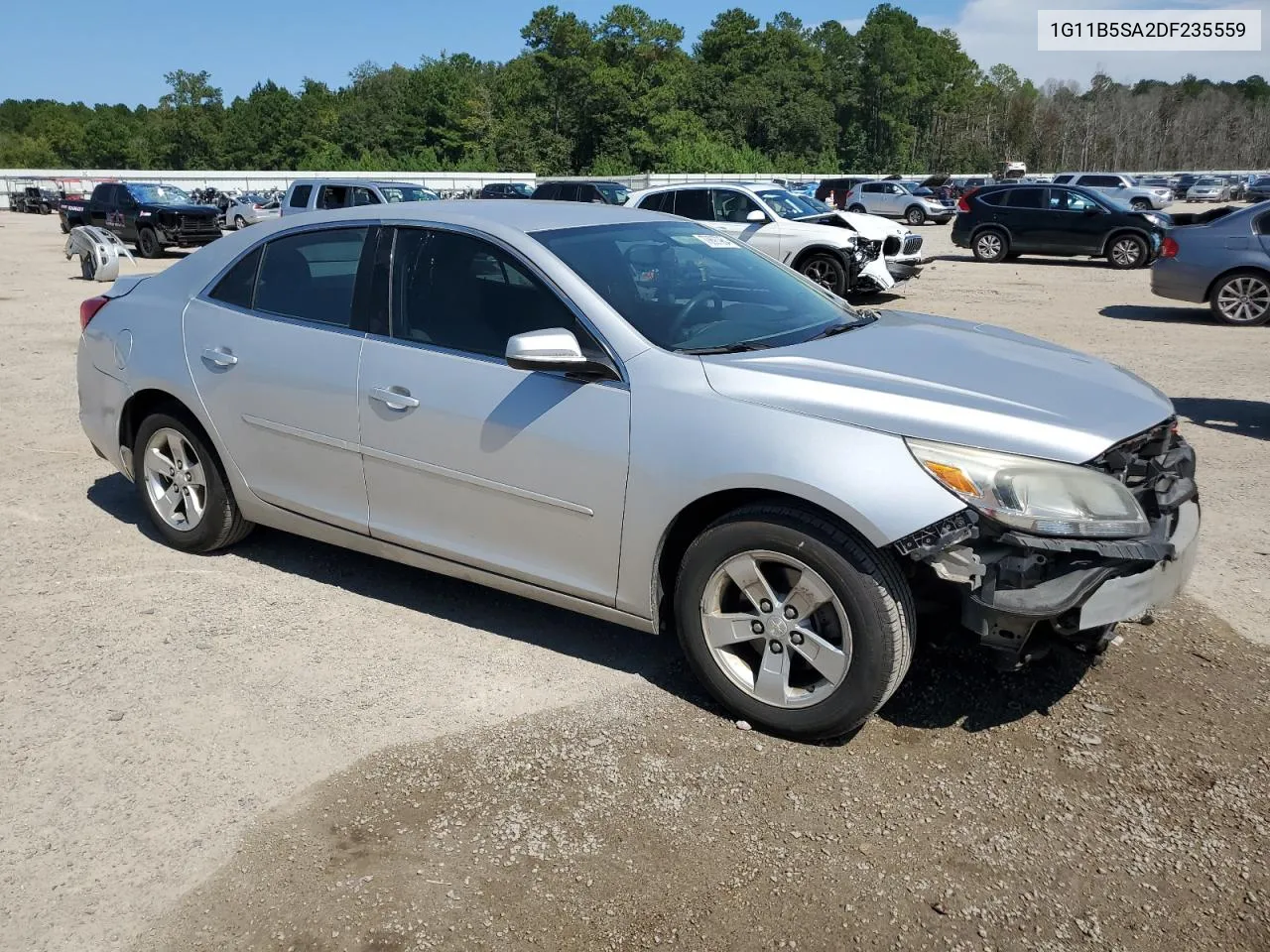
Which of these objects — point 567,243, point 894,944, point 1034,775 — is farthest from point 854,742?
point 567,243

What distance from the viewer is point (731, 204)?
15938 mm

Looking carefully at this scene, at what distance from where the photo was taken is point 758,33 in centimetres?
10862

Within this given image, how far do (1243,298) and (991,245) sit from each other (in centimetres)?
1049

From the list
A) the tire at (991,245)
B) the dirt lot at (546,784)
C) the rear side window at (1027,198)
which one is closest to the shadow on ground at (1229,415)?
the dirt lot at (546,784)

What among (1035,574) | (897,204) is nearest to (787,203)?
(1035,574)

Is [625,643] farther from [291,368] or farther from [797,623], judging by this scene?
[291,368]

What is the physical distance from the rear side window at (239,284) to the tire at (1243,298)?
12498mm

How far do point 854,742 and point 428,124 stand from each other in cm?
9635

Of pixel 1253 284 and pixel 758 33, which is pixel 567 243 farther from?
pixel 758 33

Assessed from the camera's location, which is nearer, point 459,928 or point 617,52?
point 459,928

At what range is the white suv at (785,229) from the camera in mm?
14828

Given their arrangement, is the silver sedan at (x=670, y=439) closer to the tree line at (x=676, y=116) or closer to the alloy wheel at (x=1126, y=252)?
the alloy wheel at (x=1126, y=252)

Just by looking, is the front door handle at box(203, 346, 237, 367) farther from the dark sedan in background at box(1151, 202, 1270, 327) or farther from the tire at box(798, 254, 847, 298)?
the dark sedan in background at box(1151, 202, 1270, 327)

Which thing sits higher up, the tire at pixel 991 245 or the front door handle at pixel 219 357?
the tire at pixel 991 245
